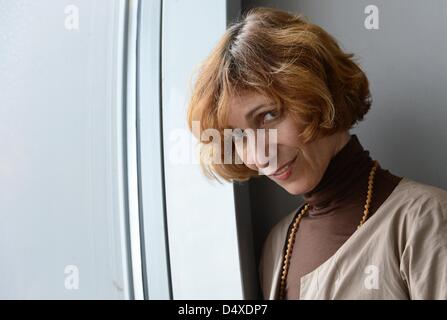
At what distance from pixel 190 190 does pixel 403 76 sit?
1.76 feet

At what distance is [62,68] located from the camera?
1160 mm

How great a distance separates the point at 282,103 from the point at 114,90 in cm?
52

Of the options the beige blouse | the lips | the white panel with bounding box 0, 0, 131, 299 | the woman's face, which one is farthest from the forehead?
the white panel with bounding box 0, 0, 131, 299

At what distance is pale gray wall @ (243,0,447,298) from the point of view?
107cm

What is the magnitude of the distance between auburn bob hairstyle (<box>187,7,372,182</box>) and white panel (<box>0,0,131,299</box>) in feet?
1.07

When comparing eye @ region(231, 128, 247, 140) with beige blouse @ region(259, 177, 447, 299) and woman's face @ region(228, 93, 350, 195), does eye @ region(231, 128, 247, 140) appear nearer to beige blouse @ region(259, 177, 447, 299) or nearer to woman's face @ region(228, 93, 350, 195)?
woman's face @ region(228, 93, 350, 195)

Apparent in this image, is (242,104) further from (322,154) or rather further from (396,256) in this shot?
(396,256)

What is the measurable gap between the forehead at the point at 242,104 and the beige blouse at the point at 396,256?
272 mm

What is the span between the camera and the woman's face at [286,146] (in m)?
0.93

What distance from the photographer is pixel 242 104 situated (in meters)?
0.93

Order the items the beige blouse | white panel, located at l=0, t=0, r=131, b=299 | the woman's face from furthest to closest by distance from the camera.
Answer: white panel, located at l=0, t=0, r=131, b=299 < the woman's face < the beige blouse

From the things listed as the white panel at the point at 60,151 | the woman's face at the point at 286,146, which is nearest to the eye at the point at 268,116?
the woman's face at the point at 286,146
